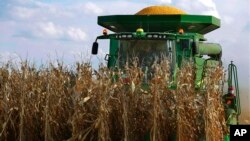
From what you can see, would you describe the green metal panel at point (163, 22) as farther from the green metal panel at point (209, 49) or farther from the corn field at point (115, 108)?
the corn field at point (115, 108)

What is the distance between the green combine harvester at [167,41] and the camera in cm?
891

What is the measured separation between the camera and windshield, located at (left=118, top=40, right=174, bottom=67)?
29.8 feet

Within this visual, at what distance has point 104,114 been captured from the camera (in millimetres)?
7504

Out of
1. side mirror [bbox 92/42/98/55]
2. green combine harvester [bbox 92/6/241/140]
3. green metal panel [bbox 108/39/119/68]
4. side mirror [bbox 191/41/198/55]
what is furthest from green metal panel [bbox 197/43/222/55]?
side mirror [bbox 92/42/98/55]

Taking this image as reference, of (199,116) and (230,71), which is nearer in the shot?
(199,116)

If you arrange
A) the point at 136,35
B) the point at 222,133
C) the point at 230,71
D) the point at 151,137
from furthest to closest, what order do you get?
the point at 136,35 → the point at 230,71 → the point at 222,133 → the point at 151,137

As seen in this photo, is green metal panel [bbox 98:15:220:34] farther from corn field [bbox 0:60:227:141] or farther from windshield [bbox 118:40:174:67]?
corn field [bbox 0:60:227:141]

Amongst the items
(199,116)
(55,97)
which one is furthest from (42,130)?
(199,116)

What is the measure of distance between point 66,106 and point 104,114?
0.66 metres

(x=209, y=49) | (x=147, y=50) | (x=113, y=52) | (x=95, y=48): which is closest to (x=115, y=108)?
(x=147, y=50)

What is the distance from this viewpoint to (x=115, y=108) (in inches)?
303

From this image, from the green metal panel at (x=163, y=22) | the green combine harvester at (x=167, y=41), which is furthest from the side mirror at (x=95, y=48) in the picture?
the green metal panel at (x=163, y=22)

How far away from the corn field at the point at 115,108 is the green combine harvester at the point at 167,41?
561 millimetres

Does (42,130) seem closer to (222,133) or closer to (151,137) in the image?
(151,137)
